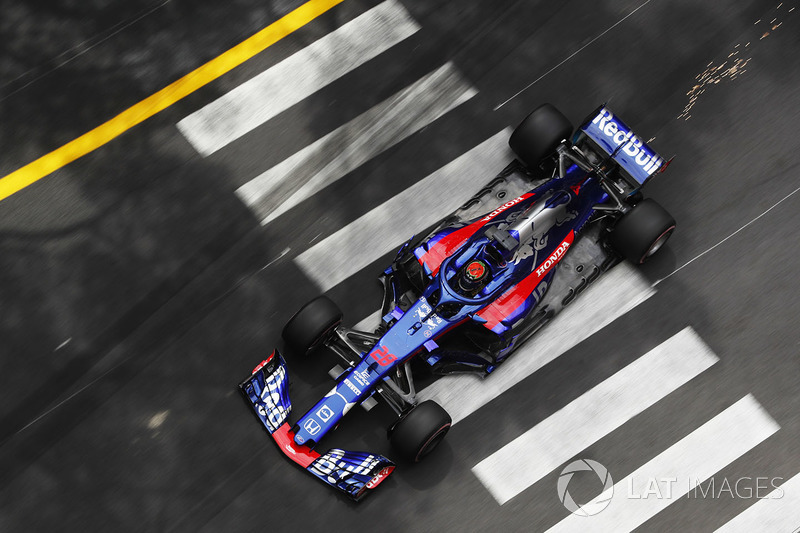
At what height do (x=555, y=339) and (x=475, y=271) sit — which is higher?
(x=475, y=271)

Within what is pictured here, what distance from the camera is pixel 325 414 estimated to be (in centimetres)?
949

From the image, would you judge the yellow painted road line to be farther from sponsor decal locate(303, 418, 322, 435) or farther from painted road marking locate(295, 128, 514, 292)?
sponsor decal locate(303, 418, 322, 435)

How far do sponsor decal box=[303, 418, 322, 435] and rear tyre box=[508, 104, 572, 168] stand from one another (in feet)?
11.9

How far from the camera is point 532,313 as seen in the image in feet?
32.8

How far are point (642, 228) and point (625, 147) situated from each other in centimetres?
89

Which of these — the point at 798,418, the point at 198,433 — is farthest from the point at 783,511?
the point at 198,433

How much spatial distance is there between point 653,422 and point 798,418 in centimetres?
153

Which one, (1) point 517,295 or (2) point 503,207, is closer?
(1) point 517,295

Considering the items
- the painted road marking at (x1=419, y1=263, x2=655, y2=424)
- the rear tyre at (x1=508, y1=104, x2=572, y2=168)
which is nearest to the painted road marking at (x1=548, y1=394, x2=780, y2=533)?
the painted road marking at (x1=419, y1=263, x2=655, y2=424)

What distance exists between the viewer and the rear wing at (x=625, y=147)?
33.2ft

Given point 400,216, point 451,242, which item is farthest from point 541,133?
point 400,216

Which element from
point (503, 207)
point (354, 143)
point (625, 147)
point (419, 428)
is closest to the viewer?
point (419, 428)

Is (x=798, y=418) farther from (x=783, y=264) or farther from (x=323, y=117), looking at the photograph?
(x=323, y=117)

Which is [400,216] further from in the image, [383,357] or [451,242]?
[383,357]
